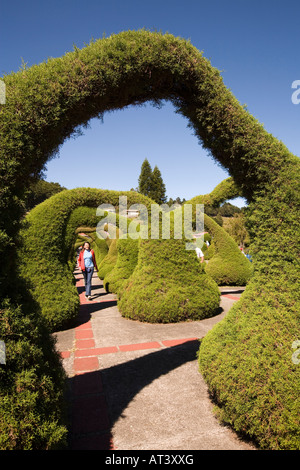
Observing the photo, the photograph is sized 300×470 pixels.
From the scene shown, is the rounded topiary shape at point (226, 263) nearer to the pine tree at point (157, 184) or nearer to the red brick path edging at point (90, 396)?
the red brick path edging at point (90, 396)

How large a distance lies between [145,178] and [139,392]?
171 feet

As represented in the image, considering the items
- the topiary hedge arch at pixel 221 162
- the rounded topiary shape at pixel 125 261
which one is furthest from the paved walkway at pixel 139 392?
the rounded topiary shape at pixel 125 261

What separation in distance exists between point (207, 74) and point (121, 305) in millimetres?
5302

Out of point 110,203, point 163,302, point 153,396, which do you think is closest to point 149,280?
point 163,302

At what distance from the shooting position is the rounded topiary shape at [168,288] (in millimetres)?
6004

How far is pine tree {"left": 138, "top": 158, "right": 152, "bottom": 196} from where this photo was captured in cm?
5347

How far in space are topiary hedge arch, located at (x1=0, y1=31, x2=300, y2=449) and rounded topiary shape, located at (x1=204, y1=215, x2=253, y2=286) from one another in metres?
8.68

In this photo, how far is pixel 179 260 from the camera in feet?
21.0

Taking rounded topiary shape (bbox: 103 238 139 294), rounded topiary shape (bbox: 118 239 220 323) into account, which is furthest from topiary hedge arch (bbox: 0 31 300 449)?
rounded topiary shape (bbox: 103 238 139 294)

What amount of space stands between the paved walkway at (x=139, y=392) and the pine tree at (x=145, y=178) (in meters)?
49.0

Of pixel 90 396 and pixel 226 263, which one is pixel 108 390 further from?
pixel 226 263

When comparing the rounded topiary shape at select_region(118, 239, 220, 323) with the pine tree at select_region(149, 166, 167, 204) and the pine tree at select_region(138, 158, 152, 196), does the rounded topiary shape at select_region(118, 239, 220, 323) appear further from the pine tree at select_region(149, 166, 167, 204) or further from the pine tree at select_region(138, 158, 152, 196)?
the pine tree at select_region(138, 158, 152, 196)

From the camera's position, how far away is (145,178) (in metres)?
A: 53.8

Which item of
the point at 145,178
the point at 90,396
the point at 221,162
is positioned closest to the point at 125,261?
the point at 90,396
